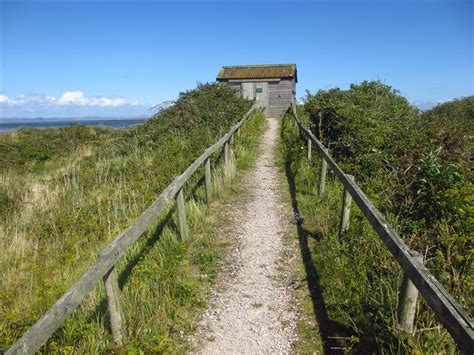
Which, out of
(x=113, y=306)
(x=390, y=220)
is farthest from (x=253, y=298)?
(x=390, y=220)

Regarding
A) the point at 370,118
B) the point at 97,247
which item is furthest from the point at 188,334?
the point at 370,118

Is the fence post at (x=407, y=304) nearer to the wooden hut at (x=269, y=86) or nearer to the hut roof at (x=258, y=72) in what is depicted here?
the wooden hut at (x=269, y=86)

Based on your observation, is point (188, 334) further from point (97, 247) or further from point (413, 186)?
point (413, 186)

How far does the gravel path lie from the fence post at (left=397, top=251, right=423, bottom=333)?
1061mm

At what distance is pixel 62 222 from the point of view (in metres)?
5.91

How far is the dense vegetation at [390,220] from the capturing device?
3.20 meters

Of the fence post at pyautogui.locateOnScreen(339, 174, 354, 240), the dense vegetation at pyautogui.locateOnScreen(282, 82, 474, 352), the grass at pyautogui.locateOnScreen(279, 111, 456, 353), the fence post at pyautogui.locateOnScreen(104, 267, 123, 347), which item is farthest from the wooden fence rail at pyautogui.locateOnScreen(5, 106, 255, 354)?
the fence post at pyautogui.locateOnScreen(339, 174, 354, 240)

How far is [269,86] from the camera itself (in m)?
27.6

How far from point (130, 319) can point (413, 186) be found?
4.98m

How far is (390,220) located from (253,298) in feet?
8.21

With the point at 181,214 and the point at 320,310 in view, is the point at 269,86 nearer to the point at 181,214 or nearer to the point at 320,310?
the point at 181,214

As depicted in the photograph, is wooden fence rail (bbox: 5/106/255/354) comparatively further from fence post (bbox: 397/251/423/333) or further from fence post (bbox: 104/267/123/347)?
fence post (bbox: 397/251/423/333)

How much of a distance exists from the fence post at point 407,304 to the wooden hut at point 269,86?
25383 millimetres

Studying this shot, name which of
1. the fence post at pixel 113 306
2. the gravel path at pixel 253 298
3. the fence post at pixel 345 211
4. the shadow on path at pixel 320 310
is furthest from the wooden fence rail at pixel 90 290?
the fence post at pixel 345 211
